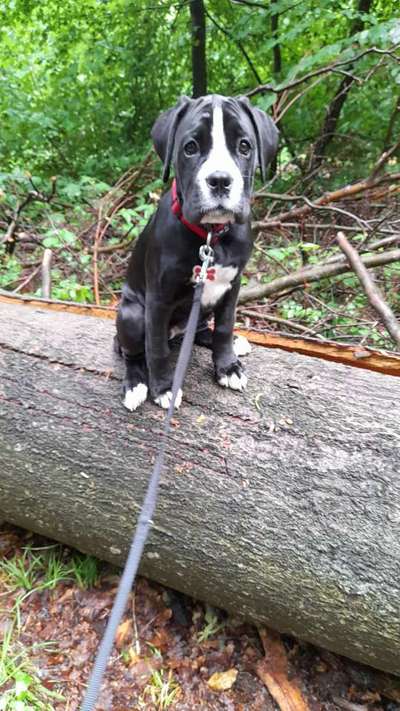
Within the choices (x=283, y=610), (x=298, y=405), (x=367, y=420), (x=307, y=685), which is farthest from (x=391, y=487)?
(x=307, y=685)

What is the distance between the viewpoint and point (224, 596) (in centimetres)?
195

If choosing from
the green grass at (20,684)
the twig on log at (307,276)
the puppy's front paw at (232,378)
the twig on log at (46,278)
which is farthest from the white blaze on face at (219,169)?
the twig on log at (46,278)

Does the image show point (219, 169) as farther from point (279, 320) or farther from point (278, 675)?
point (279, 320)

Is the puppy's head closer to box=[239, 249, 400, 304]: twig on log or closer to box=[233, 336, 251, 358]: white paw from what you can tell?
box=[233, 336, 251, 358]: white paw

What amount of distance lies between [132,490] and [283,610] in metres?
0.73

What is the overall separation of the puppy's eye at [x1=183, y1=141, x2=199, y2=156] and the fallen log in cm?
95

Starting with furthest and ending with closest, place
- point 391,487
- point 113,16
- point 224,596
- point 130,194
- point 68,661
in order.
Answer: point 113,16, point 130,194, point 68,661, point 224,596, point 391,487

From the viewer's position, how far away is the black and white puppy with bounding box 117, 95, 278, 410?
1.67 metres

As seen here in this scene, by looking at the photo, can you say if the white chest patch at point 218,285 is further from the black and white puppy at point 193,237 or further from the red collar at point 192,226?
the red collar at point 192,226

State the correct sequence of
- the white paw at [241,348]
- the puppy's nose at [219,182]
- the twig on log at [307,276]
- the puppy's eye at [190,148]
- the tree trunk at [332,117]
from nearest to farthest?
the puppy's nose at [219,182] → the puppy's eye at [190,148] → the white paw at [241,348] → the twig on log at [307,276] → the tree trunk at [332,117]

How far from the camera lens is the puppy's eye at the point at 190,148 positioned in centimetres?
172

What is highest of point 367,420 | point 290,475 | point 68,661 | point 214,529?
point 367,420

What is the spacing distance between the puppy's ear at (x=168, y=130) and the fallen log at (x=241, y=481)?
92 cm

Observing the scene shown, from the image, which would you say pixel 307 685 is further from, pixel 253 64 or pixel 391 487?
pixel 253 64
